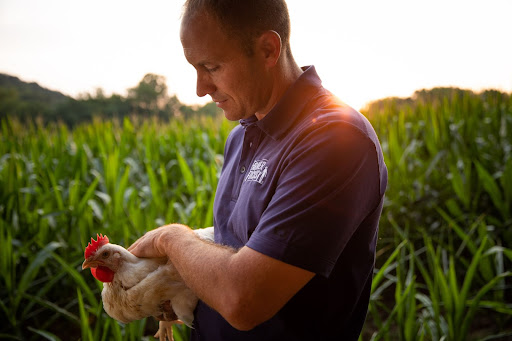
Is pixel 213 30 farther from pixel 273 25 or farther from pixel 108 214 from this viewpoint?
pixel 108 214

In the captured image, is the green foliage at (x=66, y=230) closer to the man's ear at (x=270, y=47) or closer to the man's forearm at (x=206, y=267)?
the man's forearm at (x=206, y=267)

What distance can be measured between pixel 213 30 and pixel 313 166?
43cm

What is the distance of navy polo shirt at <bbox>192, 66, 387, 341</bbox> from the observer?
0.86 m

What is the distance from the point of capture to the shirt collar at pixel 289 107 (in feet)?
3.63

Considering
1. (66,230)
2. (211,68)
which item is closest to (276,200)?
(211,68)

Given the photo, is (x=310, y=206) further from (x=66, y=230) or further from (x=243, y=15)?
(x=66, y=230)

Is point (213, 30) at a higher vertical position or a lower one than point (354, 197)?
higher

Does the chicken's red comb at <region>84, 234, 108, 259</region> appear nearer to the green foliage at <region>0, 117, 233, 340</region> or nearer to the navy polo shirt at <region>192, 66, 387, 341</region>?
the navy polo shirt at <region>192, 66, 387, 341</region>

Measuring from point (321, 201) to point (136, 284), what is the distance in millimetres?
627

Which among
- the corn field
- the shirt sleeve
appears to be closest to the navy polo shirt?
the shirt sleeve

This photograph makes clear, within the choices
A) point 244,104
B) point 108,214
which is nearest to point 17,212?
point 108,214

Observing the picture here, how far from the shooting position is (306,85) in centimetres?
114

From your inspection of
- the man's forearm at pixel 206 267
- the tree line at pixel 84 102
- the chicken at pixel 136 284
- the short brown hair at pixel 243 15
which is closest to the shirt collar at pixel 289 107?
the short brown hair at pixel 243 15

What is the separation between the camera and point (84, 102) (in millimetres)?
17094
